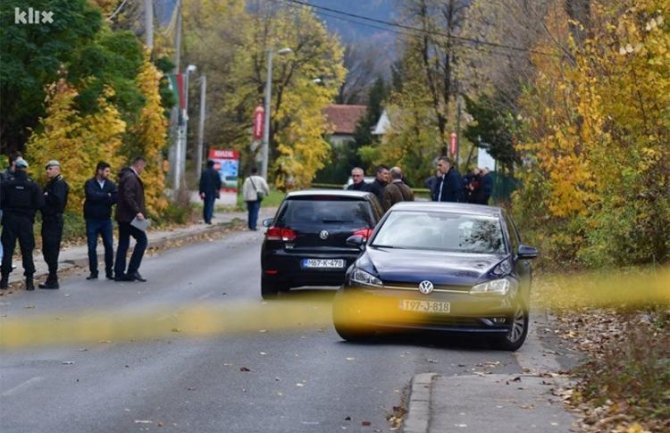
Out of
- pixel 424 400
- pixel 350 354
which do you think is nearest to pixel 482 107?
pixel 350 354

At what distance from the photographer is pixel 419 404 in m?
10.8

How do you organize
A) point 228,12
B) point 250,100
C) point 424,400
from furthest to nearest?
point 228,12, point 250,100, point 424,400

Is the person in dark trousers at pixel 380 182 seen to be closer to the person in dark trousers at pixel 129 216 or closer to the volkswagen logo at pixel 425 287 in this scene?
the person in dark trousers at pixel 129 216

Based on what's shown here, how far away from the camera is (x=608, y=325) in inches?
677

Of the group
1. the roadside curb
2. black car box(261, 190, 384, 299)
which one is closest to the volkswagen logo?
the roadside curb

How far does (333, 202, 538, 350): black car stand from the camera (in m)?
14.5

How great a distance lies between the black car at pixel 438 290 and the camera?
1450 cm

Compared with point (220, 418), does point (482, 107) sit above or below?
above

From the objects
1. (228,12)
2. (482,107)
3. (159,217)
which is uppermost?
(228,12)

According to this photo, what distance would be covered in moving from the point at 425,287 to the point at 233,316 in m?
3.95

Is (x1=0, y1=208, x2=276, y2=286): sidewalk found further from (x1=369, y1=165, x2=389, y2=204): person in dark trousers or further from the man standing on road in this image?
(x1=369, y1=165, x2=389, y2=204): person in dark trousers

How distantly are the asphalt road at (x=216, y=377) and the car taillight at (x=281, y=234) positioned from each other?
147 cm

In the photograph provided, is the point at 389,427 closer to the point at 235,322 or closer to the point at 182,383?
the point at 182,383

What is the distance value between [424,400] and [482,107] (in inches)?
1519
